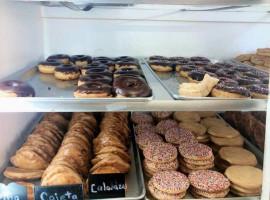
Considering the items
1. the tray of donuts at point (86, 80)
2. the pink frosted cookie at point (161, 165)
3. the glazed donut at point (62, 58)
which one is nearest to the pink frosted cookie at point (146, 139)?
the pink frosted cookie at point (161, 165)

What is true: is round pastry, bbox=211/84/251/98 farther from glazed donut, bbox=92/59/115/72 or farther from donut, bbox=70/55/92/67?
donut, bbox=70/55/92/67

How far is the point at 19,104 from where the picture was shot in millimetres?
1139

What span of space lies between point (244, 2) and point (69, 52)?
1.67 meters

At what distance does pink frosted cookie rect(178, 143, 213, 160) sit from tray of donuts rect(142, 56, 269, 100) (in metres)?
0.32

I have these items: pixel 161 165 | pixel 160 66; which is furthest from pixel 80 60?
pixel 161 165

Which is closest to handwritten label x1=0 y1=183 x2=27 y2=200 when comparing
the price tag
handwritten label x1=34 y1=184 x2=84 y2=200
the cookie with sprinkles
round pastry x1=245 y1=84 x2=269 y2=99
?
handwritten label x1=34 y1=184 x2=84 y2=200

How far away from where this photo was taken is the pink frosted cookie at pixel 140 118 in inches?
80.2

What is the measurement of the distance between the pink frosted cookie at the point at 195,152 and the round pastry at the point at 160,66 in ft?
2.16

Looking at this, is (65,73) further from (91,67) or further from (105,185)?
(105,185)

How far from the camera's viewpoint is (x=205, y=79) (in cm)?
155

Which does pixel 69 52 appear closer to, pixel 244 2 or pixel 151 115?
pixel 151 115

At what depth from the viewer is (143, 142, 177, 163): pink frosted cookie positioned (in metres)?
1.51

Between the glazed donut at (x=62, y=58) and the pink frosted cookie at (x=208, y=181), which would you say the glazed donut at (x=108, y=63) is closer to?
the glazed donut at (x=62, y=58)

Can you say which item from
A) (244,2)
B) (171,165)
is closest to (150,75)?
(171,165)
